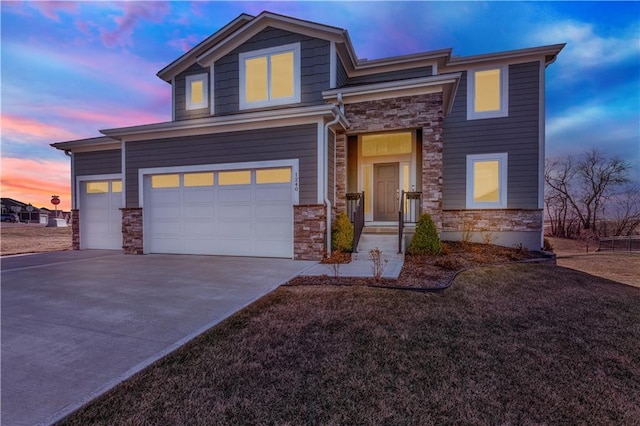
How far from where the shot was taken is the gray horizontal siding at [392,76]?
10188 millimetres

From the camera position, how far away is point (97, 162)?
440 inches

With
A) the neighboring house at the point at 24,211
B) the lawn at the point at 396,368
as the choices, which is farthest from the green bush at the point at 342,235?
the neighboring house at the point at 24,211

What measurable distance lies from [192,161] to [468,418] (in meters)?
9.16

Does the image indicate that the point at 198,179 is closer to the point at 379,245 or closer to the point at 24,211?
the point at 379,245

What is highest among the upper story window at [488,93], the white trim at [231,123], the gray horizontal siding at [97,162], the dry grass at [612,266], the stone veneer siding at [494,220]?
the upper story window at [488,93]

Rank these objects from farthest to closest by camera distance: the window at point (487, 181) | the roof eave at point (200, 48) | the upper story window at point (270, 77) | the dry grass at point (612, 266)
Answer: the roof eave at point (200, 48) < the window at point (487, 181) < the upper story window at point (270, 77) < the dry grass at point (612, 266)

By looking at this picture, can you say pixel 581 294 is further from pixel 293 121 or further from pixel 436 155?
pixel 293 121

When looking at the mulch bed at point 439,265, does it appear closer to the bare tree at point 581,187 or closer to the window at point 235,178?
the window at point 235,178

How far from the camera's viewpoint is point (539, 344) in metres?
3.26

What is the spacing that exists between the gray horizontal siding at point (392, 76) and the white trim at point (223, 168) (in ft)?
14.7

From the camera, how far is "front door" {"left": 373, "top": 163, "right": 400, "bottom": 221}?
10414mm

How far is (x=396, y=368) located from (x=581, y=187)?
2138 centimetres

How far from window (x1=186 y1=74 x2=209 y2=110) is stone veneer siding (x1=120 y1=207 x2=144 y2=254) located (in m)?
4.49

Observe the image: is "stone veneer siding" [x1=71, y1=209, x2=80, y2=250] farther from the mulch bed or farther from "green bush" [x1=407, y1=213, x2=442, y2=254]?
"green bush" [x1=407, y1=213, x2=442, y2=254]
